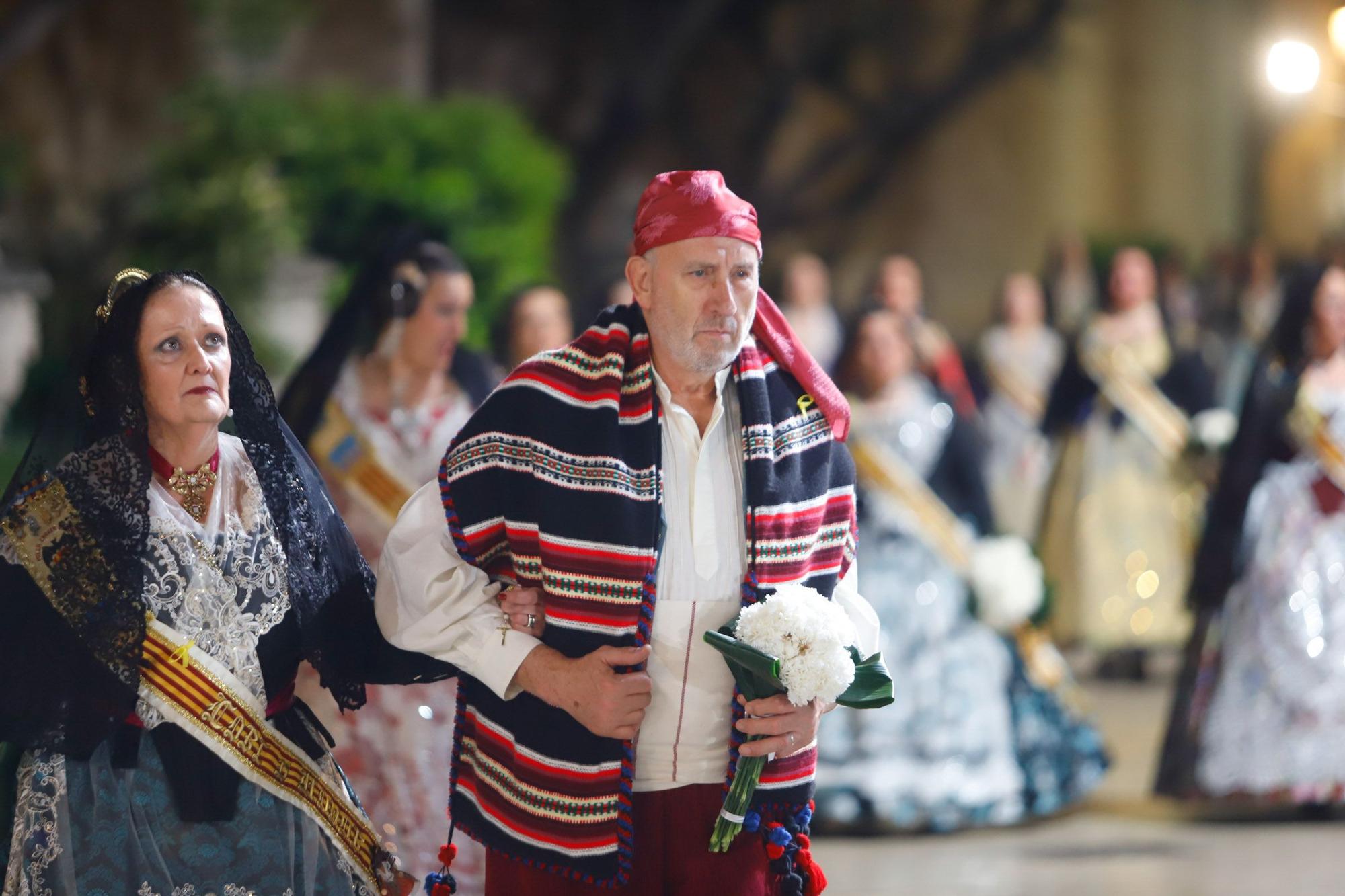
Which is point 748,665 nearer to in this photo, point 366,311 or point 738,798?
point 738,798

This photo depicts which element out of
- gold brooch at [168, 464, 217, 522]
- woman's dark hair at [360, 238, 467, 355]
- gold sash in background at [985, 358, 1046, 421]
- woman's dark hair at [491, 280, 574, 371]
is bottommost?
gold brooch at [168, 464, 217, 522]

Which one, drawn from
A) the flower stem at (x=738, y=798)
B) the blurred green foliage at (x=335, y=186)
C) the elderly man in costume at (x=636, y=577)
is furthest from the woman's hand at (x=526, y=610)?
the blurred green foliage at (x=335, y=186)

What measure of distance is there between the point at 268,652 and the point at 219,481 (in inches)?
13.1

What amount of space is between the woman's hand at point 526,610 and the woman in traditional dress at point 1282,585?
4020 millimetres

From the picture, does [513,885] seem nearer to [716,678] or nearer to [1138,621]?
[716,678]

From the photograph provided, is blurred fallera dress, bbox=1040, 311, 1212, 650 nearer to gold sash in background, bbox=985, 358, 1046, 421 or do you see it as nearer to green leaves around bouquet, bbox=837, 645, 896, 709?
gold sash in background, bbox=985, 358, 1046, 421

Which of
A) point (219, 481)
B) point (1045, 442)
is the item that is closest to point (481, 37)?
point (1045, 442)

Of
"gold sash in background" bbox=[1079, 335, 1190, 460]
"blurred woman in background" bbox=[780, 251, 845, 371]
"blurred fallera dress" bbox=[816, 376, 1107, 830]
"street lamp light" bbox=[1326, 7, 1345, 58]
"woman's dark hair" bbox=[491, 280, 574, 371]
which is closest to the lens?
"woman's dark hair" bbox=[491, 280, 574, 371]

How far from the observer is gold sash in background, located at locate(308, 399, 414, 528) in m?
5.08

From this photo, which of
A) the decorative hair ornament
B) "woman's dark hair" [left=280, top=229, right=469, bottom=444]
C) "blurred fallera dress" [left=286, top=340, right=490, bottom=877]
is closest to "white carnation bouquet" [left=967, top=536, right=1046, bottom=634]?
"blurred fallera dress" [left=286, top=340, right=490, bottom=877]

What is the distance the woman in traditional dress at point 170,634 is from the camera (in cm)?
322

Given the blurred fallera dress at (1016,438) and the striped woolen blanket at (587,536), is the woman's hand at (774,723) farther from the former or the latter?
the blurred fallera dress at (1016,438)

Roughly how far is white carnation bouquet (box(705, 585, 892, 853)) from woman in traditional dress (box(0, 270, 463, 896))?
64 cm

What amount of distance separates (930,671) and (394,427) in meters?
2.72
